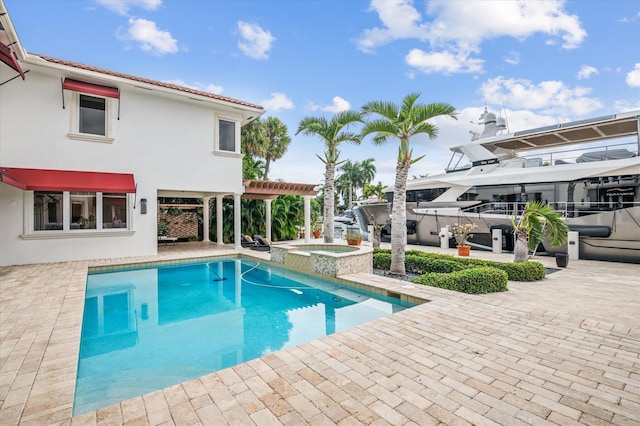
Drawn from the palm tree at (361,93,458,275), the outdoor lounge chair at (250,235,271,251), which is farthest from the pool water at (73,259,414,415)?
the outdoor lounge chair at (250,235,271,251)

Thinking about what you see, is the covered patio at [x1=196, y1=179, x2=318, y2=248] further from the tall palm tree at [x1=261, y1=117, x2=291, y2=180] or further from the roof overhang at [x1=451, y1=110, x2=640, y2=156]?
the tall palm tree at [x1=261, y1=117, x2=291, y2=180]

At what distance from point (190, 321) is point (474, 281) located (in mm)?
6310

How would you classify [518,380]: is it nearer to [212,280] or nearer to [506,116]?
[212,280]

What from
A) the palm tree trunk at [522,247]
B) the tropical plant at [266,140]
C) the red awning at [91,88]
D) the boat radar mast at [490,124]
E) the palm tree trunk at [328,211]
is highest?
the tropical plant at [266,140]

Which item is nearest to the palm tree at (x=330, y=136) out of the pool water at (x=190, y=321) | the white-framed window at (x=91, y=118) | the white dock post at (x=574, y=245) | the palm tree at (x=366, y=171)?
the pool water at (x=190, y=321)

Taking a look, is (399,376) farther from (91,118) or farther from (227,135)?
(227,135)

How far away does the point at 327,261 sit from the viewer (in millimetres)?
9039

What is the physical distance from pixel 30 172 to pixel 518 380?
1394 cm

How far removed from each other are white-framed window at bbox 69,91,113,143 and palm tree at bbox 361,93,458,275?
9.89m

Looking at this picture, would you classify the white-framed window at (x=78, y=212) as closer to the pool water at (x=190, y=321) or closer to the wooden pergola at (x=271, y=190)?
the pool water at (x=190, y=321)

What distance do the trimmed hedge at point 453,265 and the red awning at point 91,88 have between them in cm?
1124

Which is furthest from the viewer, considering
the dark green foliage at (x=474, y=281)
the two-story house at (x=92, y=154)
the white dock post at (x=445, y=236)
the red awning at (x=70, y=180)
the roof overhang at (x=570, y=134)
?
the white dock post at (x=445, y=236)

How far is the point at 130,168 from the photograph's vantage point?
40.3 feet

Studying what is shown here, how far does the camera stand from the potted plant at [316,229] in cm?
2181
